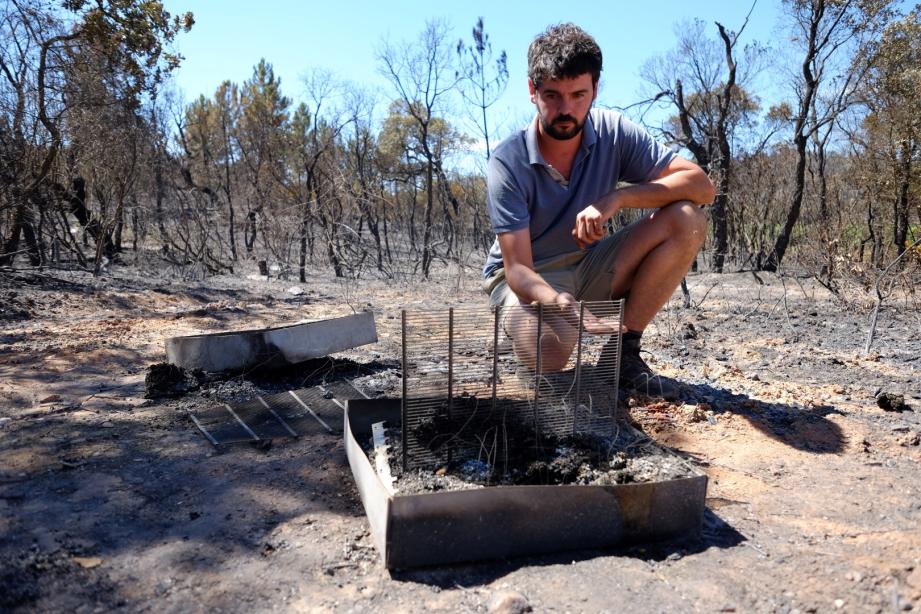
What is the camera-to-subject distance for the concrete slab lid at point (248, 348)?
133 inches

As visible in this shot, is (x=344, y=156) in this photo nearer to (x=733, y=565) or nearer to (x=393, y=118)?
(x=393, y=118)

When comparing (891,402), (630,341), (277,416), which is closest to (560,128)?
(630,341)

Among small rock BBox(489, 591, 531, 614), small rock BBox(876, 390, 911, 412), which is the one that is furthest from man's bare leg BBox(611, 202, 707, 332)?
small rock BBox(489, 591, 531, 614)

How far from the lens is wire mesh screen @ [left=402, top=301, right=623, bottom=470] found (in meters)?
1.94

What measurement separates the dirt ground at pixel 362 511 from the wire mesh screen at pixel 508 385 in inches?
14.0

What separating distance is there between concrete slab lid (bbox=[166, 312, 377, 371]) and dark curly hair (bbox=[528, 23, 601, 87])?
1.80 meters

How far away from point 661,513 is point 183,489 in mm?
1463

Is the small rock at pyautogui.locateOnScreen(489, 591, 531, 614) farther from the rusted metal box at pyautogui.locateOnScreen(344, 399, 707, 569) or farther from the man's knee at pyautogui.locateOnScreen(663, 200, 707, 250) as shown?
the man's knee at pyautogui.locateOnScreen(663, 200, 707, 250)

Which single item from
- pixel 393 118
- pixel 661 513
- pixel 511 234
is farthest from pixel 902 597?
pixel 393 118

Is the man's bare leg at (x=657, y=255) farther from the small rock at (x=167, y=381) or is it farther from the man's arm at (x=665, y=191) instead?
the small rock at (x=167, y=381)

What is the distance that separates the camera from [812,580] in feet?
5.05

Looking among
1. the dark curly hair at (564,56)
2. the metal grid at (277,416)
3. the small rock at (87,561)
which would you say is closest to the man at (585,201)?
the dark curly hair at (564,56)

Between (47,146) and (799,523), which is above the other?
(47,146)

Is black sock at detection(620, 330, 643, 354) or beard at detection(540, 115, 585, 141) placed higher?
beard at detection(540, 115, 585, 141)
